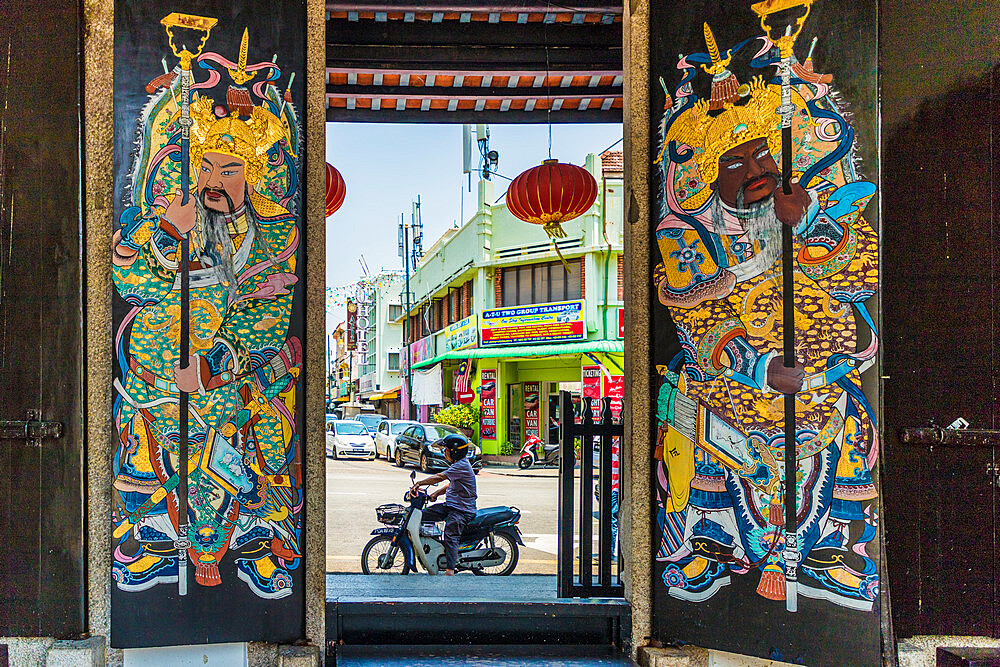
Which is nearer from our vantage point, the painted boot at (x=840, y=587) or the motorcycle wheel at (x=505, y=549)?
the painted boot at (x=840, y=587)

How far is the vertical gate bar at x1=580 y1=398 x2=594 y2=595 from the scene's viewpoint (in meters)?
4.59

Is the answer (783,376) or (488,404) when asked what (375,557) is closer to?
(783,376)

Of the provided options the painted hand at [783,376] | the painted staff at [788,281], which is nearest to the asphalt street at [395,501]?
the painted staff at [788,281]

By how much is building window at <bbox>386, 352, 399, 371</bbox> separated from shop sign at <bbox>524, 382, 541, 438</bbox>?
24.1 m

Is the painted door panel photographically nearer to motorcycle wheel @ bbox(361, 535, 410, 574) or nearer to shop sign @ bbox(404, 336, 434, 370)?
motorcycle wheel @ bbox(361, 535, 410, 574)

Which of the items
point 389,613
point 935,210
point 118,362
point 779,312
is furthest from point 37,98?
point 935,210

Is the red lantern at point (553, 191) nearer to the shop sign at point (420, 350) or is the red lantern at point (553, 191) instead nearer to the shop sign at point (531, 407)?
the shop sign at point (531, 407)

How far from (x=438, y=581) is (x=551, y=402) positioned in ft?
60.9

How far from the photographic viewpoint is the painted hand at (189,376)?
3754mm

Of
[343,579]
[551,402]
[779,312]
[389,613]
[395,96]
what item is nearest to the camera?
[779,312]

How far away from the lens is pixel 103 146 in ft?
12.6

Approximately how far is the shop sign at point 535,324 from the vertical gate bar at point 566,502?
670 inches

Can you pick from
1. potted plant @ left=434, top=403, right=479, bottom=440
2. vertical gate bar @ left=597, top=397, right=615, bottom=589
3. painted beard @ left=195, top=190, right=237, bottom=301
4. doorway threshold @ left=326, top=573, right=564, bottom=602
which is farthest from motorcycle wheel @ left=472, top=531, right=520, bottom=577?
potted plant @ left=434, top=403, right=479, bottom=440

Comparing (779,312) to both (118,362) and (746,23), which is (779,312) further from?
(118,362)
